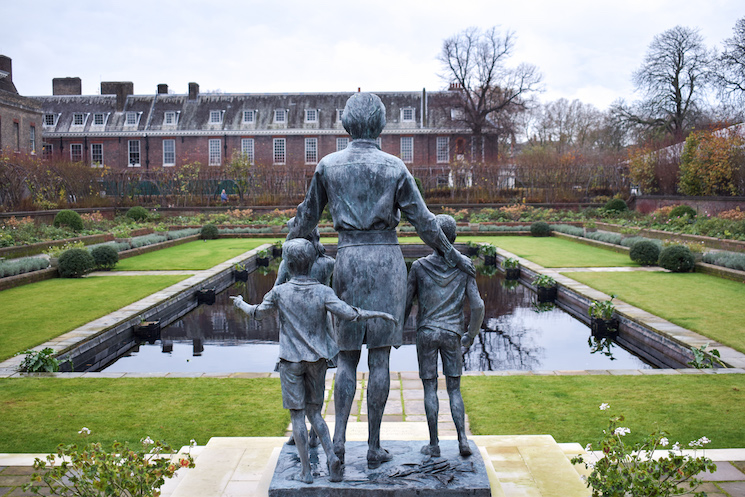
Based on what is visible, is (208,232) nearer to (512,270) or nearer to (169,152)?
(512,270)

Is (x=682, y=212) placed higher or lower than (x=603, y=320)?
higher

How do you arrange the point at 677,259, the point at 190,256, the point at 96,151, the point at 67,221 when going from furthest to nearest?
the point at 96,151 < the point at 67,221 < the point at 190,256 < the point at 677,259

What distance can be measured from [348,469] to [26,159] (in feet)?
84.2

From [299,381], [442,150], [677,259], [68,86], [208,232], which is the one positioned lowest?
[677,259]

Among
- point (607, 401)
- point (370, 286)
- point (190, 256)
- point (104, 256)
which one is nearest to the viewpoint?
point (370, 286)

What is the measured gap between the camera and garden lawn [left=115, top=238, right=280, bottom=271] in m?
15.0

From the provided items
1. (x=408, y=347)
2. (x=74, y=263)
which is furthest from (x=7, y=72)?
(x=408, y=347)

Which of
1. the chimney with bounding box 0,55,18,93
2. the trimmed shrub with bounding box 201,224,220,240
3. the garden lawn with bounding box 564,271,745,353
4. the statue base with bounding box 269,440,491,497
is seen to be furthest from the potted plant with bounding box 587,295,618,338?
the chimney with bounding box 0,55,18,93

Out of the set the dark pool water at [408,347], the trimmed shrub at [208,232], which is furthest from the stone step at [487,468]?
the trimmed shrub at [208,232]

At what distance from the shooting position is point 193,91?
42938mm

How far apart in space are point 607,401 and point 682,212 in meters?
19.5

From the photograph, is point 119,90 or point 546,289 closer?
point 546,289

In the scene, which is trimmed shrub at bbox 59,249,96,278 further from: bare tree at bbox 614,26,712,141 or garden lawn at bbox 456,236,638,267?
bare tree at bbox 614,26,712,141

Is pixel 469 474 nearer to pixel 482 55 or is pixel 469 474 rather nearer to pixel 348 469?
pixel 348 469
